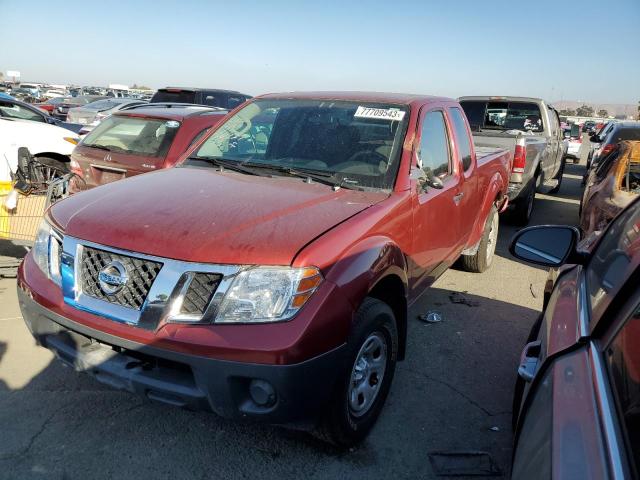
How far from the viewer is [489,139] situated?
324 inches

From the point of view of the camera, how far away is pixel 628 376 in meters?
1.31

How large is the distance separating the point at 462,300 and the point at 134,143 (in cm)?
398

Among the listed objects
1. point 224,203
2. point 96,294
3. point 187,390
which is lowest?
point 187,390

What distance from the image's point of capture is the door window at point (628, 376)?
3.88 ft

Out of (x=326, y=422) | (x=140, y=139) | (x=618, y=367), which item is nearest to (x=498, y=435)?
(x=326, y=422)

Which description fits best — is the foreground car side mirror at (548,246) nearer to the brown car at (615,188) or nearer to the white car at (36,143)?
the brown car at (615,188)

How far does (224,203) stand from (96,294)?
78 cm

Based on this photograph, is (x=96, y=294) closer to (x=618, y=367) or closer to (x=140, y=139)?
(x=618, y=367)

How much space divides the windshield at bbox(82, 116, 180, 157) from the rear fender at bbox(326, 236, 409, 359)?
3579mm

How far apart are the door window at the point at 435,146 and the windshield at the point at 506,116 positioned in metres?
5.74

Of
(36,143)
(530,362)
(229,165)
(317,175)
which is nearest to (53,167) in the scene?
(36,143)

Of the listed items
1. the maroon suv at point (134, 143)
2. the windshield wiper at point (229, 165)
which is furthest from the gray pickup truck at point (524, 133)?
the windshield wiper at point (229, 165)

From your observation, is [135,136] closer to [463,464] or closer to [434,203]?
[434,203]

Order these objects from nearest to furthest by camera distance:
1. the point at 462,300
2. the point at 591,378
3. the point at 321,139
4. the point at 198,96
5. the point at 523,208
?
the point at 591,378
the point at 321,139
the point at 462,300
the point at 523,208
the point at 198,96
